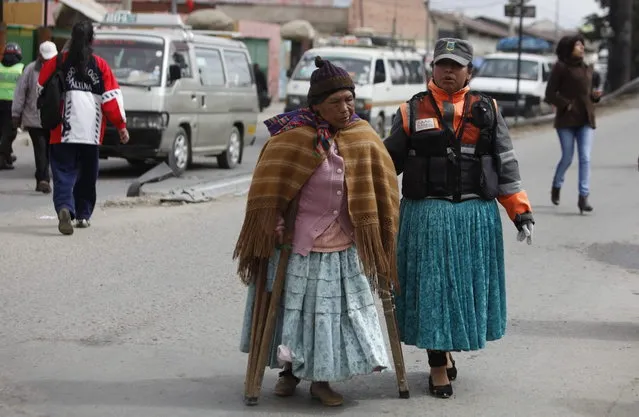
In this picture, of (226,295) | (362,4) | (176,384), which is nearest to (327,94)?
(176,384)

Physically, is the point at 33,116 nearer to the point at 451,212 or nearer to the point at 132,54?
the point at 132,54

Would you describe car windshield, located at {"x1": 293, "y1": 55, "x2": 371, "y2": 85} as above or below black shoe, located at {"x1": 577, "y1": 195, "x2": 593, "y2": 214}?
above

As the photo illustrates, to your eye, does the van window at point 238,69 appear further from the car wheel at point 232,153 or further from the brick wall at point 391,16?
the brick wall at point 391,16

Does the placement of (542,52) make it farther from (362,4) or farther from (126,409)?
(126,409)

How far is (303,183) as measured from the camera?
598 centimetres

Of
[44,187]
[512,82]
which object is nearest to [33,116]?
[44,187]

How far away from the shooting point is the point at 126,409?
5.98 metres

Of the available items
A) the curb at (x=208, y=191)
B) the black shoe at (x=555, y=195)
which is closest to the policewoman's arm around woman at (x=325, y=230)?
the curb at (x=208, y=191)

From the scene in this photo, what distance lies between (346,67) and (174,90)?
8.38m

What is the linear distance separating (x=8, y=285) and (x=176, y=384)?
3042 millimetres

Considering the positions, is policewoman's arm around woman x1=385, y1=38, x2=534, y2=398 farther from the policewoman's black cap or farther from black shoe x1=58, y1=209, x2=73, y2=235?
black shoe x1=58, y1=209, x2=73, y2=235

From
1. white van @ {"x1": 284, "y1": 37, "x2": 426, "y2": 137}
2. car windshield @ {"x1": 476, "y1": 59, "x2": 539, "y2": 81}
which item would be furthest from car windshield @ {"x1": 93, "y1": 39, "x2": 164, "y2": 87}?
car windshield @ {"x1": 476, "y1": 59, "x2": 539, "y2": 81}

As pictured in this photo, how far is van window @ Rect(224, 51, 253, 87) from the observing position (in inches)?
787

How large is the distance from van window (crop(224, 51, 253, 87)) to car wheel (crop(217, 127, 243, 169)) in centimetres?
76
